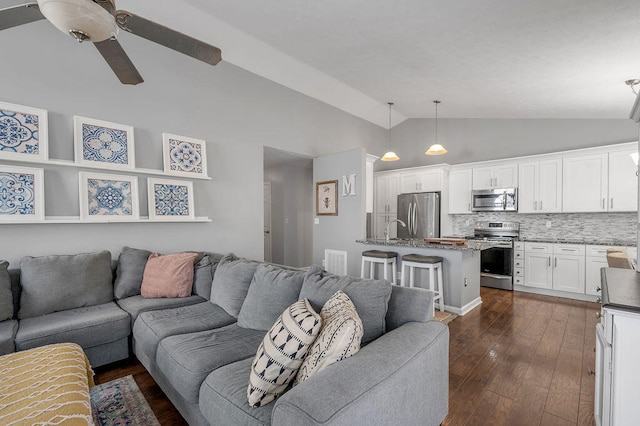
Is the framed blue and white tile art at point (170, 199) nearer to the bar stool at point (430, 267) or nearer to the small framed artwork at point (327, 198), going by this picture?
the small framed artwork at point (327, 198)

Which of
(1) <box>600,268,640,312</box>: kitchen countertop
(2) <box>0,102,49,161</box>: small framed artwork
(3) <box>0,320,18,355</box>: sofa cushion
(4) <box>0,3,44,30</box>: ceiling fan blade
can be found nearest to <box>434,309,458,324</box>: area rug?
(1) <box>600,268,640,312</box>: kitchen countertop

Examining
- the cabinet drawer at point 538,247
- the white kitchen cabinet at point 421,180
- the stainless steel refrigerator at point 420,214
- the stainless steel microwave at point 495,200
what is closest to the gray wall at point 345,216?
the stainless steel refrigerator at point 420,214

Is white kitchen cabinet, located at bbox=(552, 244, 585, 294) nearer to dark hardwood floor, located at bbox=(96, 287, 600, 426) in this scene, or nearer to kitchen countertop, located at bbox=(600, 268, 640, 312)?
dark hardwood floor, located at bbox=(96, 287, 600, 426)

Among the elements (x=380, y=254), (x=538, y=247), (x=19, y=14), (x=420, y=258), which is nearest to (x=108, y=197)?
(x=19, y=14)

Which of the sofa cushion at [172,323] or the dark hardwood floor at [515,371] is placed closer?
the dark hardwood floor at [515,371]

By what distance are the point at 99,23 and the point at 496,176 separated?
18.9 ft

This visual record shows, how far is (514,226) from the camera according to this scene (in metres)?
5.39

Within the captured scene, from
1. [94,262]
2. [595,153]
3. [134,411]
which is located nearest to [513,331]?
[595,153]

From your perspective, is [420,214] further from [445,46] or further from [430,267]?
[445,46]

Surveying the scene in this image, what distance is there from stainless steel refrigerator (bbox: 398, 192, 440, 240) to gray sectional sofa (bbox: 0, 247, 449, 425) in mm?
4149

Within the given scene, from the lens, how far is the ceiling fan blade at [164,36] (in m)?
1.56

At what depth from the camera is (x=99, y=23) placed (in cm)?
137

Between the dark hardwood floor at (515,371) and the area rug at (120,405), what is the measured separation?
0.05 metres

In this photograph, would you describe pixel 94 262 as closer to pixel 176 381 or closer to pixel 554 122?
pixel 176 381
